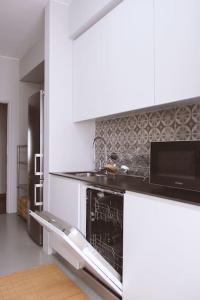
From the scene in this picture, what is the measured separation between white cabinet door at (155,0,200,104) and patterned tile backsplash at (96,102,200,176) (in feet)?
1.14

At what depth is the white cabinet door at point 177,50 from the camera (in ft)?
5.04

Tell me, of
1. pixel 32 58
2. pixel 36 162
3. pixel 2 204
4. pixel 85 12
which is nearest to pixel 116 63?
pixel 85 12

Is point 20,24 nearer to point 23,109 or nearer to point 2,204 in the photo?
point 23,109

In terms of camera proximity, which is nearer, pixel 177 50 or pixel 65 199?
pixel 177 50

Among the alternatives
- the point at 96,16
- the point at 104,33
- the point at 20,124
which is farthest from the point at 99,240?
the point at 20,124

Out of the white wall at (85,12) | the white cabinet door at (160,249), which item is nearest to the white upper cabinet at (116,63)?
the white wall at (85,12)

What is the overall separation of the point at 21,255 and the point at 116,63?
2217 mm

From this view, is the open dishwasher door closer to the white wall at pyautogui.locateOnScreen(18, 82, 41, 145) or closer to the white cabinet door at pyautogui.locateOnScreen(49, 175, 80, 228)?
the white cabinet door at pyautogui.locateOnScreen(49, 175, 80, 228)

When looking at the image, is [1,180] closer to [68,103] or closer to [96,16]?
[68,103]

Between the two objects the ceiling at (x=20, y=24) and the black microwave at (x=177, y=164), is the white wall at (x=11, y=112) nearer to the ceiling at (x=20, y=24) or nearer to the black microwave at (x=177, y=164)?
the ceiling at (x=20, y=24)

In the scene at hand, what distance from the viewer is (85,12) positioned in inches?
102

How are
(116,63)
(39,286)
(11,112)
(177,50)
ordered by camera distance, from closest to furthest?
(177,50), (39,286), (116,63), (11,112)

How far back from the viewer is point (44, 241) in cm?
291

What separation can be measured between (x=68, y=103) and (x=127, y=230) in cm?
178
